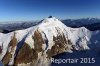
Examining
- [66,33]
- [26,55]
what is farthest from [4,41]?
[66,33]

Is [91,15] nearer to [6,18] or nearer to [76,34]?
[76,34]

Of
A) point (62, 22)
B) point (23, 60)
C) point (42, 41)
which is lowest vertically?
point (23, 60)

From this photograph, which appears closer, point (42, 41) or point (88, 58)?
point (88, 58)

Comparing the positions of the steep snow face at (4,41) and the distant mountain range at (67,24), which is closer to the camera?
the distant mountain range at (67,24)

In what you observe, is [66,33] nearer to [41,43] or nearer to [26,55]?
[41,43]

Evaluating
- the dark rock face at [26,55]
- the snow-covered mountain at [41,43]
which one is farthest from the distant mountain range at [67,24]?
the dark rock face at [26,55]

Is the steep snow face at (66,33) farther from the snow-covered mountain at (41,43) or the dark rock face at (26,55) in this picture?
the dark rock face at (26,55)

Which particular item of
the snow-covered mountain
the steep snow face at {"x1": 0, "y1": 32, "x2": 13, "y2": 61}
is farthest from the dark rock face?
the steep snow face at {"x1": 0, "y1": 32, "x2": 13, "y2": 61}

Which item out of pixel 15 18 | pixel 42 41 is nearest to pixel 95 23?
pixel 42 41
